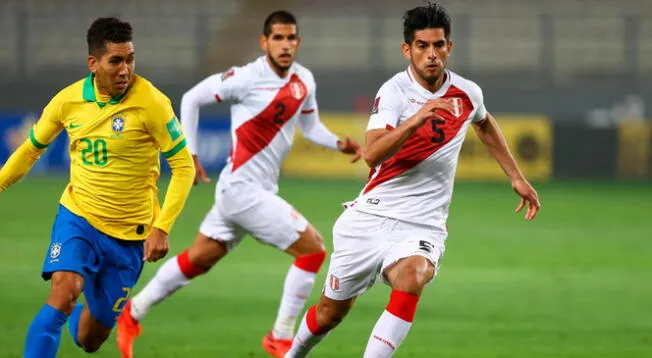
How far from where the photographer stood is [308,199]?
2089 centimetres

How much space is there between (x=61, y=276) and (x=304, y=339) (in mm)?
1463

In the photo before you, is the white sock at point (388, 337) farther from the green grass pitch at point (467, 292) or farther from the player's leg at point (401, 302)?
the green grass pitch at point (467, 292)

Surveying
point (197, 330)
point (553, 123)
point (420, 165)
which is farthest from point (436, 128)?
point (553, 123)

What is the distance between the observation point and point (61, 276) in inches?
259

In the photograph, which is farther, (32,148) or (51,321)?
(32,148)

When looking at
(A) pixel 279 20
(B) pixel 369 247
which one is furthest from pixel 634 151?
(B) pixel 369 247

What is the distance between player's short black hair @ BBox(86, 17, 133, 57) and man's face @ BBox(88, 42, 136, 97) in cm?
2

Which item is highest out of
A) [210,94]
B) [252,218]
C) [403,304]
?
[210,94]

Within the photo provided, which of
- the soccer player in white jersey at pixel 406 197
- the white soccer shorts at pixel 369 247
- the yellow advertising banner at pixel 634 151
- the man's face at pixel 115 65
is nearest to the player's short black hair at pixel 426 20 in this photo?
the soccer player in white jersey at pixel 406 197

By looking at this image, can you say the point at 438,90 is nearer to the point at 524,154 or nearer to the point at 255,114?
the point at 255,114

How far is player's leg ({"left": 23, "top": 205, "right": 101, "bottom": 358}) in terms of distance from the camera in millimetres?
6387

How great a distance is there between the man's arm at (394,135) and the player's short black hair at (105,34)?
4.85 ft

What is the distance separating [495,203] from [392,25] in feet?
28.7

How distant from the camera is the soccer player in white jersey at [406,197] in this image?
20.9ft
